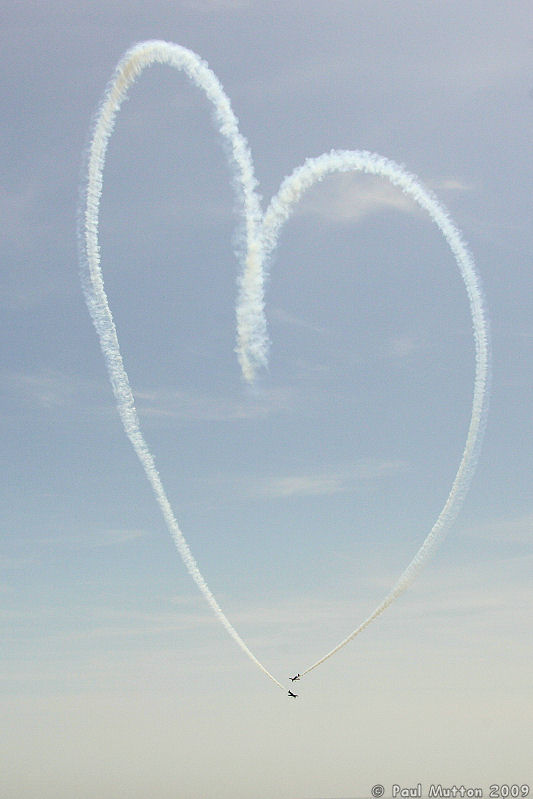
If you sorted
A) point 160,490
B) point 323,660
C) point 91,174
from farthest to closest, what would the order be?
1. point 323,660
2. point 160,490
3. point 91,174

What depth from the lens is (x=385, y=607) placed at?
112938 millimetres

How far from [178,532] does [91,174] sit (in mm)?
41318

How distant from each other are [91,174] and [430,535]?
5328 cm

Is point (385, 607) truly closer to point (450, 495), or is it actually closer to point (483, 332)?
point (450, 495)

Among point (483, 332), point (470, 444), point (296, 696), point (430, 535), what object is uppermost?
point (483, 332)

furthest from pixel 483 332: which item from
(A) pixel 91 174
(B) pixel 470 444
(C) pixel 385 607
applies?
(A) pixel 91 174

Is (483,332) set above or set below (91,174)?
below

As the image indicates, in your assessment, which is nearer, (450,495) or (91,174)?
(91,174)

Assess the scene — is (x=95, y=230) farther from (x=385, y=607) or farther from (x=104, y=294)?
(x=385, y=607)

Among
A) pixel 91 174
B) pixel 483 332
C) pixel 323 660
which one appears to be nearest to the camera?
pixel 91 174

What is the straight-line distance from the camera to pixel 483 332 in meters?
99.4

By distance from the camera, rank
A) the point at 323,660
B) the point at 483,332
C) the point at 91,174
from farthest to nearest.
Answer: the point at 323,660, the point at 483,332, the point at 91,174

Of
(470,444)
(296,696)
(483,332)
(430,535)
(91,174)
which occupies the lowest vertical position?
(296,696)

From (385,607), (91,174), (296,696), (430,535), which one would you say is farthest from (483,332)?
(296,696)
